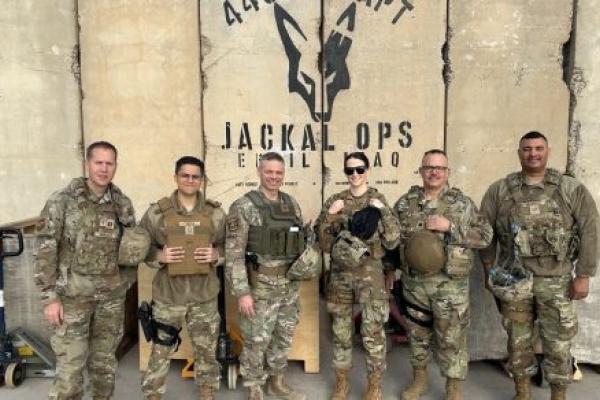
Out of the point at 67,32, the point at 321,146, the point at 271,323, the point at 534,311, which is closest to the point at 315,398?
the point at 271,323

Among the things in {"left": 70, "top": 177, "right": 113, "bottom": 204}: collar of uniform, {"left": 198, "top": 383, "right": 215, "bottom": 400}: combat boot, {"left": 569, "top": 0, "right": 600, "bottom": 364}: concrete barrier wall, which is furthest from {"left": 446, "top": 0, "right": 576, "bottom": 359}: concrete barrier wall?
{"left": 70, "top": 177, "right": 113, "bottom": 204}: collar of uniform

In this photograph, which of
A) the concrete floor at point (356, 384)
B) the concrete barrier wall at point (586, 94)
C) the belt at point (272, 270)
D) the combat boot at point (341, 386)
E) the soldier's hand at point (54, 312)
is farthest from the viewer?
the concrete barrier wall at point (586, 94)

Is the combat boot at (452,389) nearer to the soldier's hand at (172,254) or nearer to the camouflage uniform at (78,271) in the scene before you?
the soldier's hand at (172,254)

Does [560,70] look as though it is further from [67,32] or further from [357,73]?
[67,32]

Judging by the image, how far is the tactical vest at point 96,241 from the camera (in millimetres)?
2807

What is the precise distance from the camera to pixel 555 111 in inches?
216

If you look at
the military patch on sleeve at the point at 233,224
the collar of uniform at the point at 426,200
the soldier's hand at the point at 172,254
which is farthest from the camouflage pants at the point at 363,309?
the soldier's hand at the point at 172,254

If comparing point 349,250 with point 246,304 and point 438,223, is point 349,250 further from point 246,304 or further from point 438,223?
point 246,304

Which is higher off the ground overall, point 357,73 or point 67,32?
point 67,32

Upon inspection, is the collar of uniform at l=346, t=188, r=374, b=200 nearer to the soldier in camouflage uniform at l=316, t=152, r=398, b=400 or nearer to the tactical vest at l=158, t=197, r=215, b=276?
the soldier in camouflage uniform at l=316, t=152, r=398, b=400

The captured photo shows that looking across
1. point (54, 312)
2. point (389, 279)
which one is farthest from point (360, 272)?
point (54, 312)

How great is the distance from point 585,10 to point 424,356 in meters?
4.77

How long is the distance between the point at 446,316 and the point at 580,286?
951mm

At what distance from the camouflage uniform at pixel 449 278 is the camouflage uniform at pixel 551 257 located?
31cm
